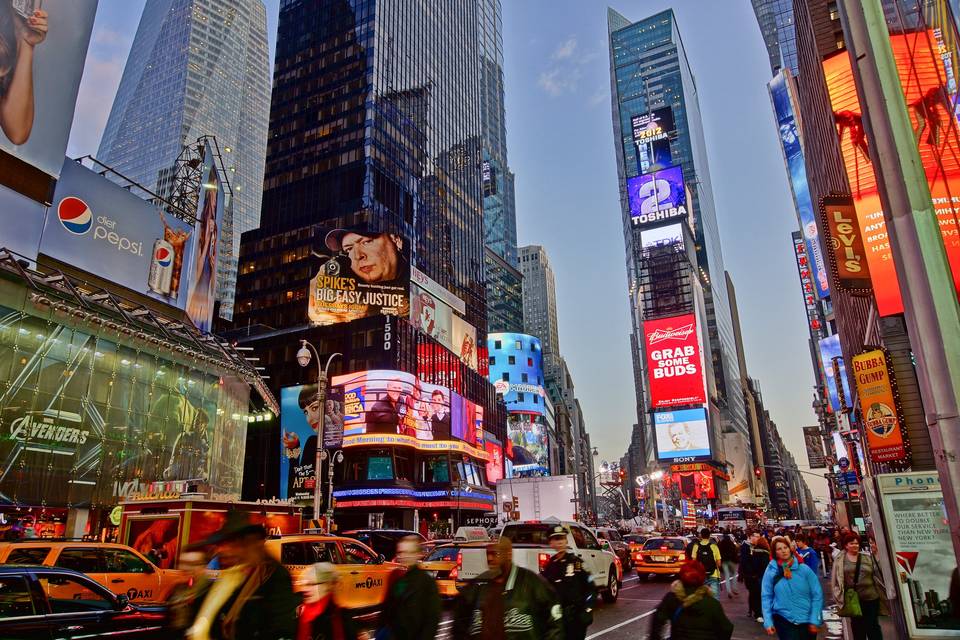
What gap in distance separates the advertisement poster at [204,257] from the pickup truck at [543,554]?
29.5 meters

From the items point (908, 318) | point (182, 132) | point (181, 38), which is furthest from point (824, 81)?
point (181, 38)

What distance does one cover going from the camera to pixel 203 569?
14.7 ft

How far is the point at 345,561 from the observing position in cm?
1309

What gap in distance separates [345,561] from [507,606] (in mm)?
8652

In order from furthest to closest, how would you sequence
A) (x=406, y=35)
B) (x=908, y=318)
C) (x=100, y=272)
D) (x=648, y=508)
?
(x=648, y=508) → (x=406, y=35) → (x=100, y=272) → (x=908, y=318)

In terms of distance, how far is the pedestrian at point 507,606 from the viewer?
527 cm

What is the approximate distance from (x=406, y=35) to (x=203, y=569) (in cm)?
11520

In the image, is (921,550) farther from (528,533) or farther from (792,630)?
(528,533)

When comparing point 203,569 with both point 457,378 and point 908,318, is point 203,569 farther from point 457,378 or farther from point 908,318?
point 457,378

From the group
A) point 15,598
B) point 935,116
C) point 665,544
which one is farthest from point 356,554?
point 935,116

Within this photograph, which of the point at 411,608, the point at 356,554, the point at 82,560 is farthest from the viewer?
the point at 356,554

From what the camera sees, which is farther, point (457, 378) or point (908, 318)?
point (457, 378)

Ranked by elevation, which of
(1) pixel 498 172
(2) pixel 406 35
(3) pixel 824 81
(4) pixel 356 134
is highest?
(1) pixel 498 172

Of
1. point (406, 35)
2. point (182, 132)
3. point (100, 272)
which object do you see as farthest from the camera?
point (182, 132)
